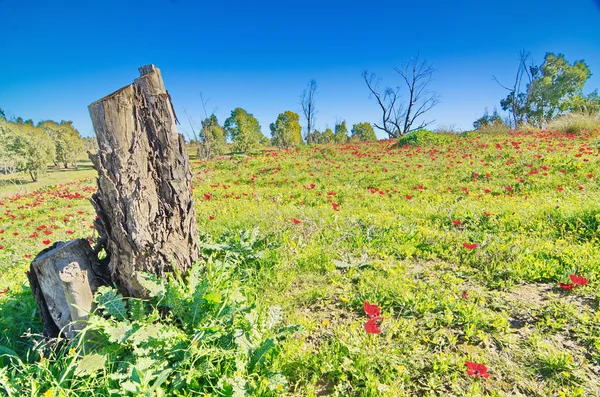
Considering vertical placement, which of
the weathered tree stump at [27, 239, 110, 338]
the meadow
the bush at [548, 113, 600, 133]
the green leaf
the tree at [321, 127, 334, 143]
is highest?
the tree at [321, 127, 334, 143]

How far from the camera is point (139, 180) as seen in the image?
78.3 inches

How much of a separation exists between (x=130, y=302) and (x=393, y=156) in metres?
12.2

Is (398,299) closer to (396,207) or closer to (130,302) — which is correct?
(130,302)

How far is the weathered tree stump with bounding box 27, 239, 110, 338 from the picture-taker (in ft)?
6.11

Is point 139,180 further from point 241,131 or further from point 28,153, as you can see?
point 28,153

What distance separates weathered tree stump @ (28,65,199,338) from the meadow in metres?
0.20

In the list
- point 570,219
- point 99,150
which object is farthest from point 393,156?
point 99,150

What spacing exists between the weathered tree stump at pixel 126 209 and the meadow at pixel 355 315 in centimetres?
20

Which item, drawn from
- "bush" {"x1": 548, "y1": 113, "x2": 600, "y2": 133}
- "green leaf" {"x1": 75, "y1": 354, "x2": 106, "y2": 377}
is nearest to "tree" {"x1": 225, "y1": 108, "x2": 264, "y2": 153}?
"bush" {"x1": 548, "y1": 113, "x2": 600, "y2": 133}

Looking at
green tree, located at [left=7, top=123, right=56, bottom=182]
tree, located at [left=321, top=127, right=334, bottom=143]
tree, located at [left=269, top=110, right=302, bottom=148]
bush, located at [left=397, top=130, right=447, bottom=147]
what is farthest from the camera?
tree, located at [left=321, top=127, right=334, bottom=143]

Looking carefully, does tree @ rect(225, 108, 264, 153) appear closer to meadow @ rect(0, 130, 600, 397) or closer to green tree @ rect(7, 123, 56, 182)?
green tree @ rect(7, 123, 56, 182)

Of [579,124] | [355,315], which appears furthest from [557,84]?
[355,315]

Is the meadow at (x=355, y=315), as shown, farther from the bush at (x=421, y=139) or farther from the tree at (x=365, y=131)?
the tree at (x=365, y=131)

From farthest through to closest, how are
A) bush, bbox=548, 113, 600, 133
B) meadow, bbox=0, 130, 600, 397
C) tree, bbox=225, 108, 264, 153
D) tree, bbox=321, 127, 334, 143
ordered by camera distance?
1. tree, bbox=321, 127, 334, 143
2. tree, bbox=225, 108, 264, 153
3. bush, bbox=548, 113, 600, 133
4. meadow, bbox=0, 130, 600, 397
